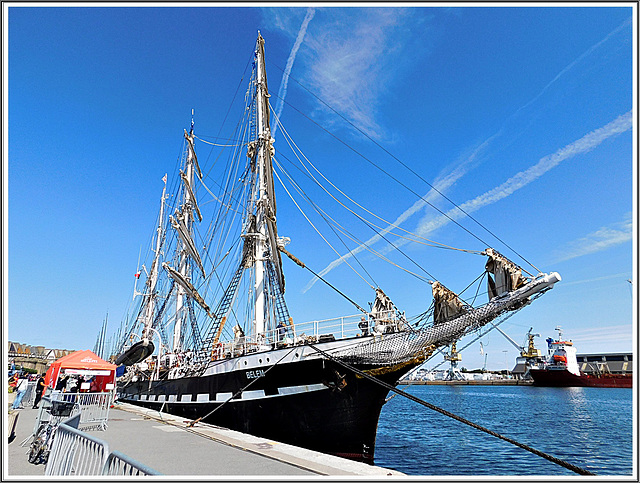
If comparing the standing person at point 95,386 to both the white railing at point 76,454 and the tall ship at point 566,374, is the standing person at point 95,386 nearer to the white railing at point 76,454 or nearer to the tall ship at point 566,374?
the white railing at point 76,454

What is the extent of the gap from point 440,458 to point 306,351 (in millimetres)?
9170

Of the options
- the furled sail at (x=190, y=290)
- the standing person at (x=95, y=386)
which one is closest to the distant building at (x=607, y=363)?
the furled sail at (x=190, y=290)

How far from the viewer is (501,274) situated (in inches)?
502

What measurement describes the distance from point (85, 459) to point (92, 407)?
27.5ft

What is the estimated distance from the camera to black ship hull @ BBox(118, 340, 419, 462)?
13.7 metres

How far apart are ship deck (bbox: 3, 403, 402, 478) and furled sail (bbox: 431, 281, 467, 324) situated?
602cm

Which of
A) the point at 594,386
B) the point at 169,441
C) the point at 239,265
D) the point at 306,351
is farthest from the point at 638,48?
the point at 594,386

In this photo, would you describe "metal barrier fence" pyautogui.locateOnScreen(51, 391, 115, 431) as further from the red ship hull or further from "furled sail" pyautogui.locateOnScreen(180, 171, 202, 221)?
the red ship hull

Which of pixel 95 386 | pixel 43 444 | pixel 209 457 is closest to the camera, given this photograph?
pixel 43 444

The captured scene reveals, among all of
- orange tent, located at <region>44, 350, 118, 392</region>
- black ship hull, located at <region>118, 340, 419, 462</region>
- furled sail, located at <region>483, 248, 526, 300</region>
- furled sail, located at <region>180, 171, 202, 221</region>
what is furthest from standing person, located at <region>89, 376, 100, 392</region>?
furled sail, located at <region>180, 171, 202, 221</region>

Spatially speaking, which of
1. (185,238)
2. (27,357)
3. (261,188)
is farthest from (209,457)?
(27,357)

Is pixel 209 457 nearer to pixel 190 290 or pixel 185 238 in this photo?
pixel 190 290

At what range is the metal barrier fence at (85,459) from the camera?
4113 millimetres

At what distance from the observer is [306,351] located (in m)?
14.3
